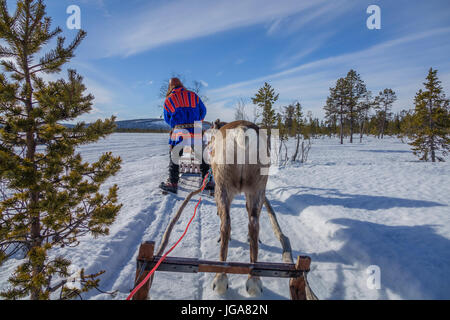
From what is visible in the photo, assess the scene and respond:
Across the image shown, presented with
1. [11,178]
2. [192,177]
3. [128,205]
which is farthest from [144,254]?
[192,177]

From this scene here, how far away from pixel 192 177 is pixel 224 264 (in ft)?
23.7

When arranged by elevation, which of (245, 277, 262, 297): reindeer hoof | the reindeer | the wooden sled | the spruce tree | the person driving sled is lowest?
(245, 277, 262, 297): reindeer hoof

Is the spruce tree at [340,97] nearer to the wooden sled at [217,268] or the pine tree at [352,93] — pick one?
the pine tree at [352,93]

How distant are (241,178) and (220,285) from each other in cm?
124

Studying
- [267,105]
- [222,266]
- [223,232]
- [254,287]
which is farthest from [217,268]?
[267,105]

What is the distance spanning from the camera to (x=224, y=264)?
172 cm

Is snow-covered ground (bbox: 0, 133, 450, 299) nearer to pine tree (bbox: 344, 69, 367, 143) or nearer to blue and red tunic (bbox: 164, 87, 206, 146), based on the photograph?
blue and red tunic (bbox: 164, 87, 206, 146)

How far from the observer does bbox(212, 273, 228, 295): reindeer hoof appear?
7.24 ft

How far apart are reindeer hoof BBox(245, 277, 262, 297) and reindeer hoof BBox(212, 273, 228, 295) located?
249mm

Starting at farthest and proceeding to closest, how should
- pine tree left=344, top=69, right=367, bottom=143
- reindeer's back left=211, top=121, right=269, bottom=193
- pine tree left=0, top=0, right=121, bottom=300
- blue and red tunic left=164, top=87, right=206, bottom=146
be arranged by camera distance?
pine tree left=344, top=69, right=367, bottom=143 → blue and red tunic left=164, top=87, right=206, bottom=146 → reindeer's back left=211, top=121, right=269, bottom=193 → pine tree left=0, top=0, right=121, bottom=300

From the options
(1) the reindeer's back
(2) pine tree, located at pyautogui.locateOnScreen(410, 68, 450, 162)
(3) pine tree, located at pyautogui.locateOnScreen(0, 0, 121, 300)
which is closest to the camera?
(3) pine tree, located at pyautogui.locateOnScreen(0, 0, 121, 300)

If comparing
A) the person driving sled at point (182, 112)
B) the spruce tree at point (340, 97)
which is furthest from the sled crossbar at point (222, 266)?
the spruce tree at point (340, 97)

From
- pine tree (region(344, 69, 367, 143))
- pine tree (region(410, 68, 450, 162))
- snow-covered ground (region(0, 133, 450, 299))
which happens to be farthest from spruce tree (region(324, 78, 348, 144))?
snow-covered ground (region(0, 133, 450, 299))

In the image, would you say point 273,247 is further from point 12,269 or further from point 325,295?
point 12,269
